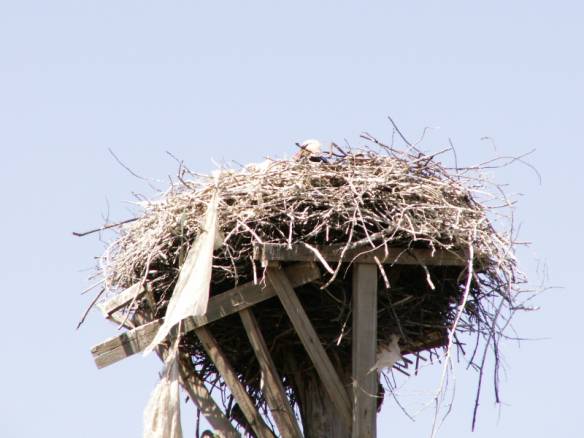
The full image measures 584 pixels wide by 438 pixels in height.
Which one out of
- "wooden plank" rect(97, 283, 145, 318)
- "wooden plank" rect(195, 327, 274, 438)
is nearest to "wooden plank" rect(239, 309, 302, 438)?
"wooden plank" rect(195, 327, 274, 438)

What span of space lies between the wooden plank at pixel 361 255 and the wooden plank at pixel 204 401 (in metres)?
1.32

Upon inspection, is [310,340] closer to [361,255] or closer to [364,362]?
[364,362]

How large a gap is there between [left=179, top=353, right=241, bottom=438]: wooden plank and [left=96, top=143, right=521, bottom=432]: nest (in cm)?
15

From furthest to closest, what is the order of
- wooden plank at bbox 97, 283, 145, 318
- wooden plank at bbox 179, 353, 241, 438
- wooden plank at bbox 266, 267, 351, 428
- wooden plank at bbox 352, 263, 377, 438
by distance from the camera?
wooden plank at bbox 97, 283, 145, 318 < wooden plank at bbox 179, 353, 241, 438 < wooden plank at bbox 266, 267, 351, 428 < wooden plank at bbox 352, 263, 377, 438

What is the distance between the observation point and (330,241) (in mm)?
9977

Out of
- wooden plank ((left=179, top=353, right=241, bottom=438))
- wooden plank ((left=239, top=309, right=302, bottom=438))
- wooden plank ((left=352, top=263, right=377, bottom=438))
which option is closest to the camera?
wooden plank ((left=352, top=263, right=377, bottom=438))

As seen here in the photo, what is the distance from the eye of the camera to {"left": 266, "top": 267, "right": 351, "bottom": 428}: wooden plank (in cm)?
980

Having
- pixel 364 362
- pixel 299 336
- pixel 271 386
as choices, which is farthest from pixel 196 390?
pixel 364 362

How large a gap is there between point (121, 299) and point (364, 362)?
1.97 meters

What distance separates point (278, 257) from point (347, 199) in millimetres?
640

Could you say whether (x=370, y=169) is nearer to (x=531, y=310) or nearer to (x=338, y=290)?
(x=338, y=290)

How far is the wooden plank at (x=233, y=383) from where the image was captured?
1012cm

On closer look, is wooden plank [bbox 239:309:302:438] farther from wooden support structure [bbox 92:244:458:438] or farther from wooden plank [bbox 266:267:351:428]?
A: wooden plank [bbox 266:267:351:428]

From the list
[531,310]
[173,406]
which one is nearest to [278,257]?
[173,406]
